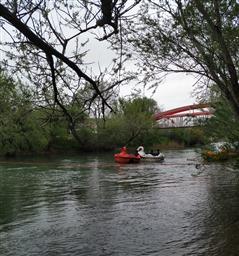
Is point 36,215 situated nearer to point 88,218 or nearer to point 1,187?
point 88,218

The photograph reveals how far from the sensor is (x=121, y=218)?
483 inches

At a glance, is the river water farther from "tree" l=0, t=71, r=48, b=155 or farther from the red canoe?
the red canoe

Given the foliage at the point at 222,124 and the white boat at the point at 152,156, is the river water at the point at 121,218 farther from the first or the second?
the white boat at the point at 152,156

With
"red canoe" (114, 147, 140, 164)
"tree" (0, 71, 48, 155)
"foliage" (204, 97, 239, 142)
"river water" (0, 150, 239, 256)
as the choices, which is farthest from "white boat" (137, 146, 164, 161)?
"tree" (0, 71, 48, 155)

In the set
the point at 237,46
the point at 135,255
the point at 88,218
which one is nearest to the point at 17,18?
the point at 135,255

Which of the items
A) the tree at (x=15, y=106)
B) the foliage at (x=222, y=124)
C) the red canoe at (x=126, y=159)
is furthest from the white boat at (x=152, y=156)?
the tree at (x=15, y=106)

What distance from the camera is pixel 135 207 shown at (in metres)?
14.1

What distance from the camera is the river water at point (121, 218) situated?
9359 millimetres

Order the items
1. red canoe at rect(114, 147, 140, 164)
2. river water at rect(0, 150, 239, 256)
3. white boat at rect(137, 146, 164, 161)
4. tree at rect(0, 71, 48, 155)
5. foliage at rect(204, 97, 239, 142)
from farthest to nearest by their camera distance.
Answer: white boat at rect(137, 146, 164, 161) → red canoe at rect(114, 147, 140, 164) → foliage at rect(204, 97, 239, 142) → river water at rect(0, 150, 239, 256) → tree at rect(0, 71, 48, 155)

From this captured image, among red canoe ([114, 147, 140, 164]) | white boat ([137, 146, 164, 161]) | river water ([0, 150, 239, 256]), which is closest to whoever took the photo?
river water ([0, 150, 239, 256])

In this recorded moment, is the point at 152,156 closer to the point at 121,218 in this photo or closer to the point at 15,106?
the point at 121,218

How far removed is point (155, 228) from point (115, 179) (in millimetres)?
12691

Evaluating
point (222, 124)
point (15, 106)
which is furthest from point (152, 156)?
point (15, 106)

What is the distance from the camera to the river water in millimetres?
9359
